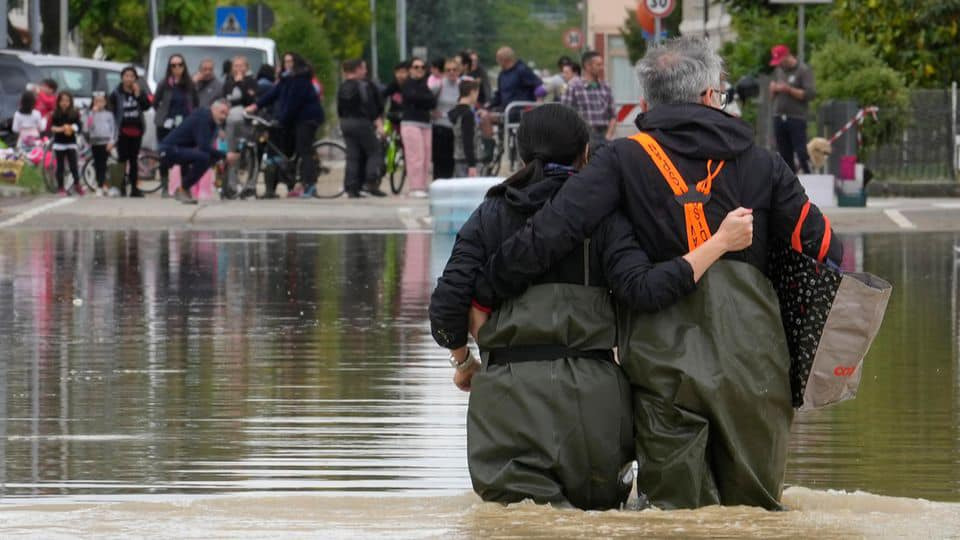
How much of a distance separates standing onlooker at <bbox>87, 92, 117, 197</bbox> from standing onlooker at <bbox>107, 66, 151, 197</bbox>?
0.83 feet

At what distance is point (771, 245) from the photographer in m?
6.76

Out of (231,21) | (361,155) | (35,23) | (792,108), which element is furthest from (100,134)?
(35,23)

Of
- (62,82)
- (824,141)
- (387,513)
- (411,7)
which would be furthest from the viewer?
(411,7)

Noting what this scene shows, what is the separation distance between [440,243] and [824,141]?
6.00 meters

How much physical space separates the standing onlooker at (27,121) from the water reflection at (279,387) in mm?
11396

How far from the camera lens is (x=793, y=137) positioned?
26.3m

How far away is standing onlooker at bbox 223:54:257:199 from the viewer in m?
26.3

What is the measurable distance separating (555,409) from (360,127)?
19.6m

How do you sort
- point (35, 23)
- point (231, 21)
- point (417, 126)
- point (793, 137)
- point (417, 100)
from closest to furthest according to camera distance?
point (793, 137) < point (417, 100) < point (417, 126) < point (231, 21) < point (35, 23)

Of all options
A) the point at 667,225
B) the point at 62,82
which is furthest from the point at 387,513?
the point at 62,82

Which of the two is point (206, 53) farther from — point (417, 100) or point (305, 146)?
point (305, 146)

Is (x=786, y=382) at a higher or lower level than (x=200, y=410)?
higher

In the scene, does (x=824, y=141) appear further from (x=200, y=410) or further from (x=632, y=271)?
(x=632, y=271)

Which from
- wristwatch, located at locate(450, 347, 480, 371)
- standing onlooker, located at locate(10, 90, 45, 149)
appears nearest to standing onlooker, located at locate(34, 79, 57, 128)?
standing onlooker, located at locate(10, 90, 45, 149)
